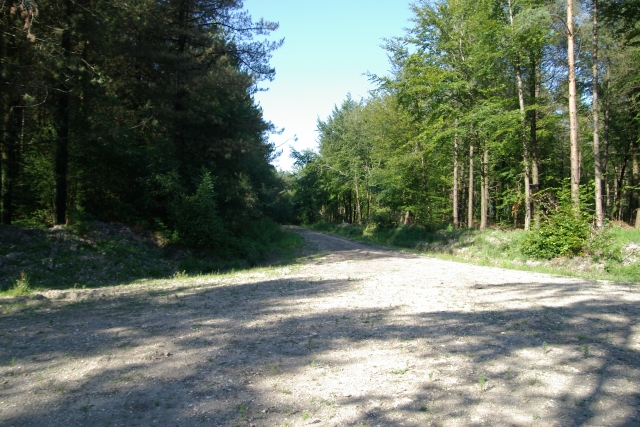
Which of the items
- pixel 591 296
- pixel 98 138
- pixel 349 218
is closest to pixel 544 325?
pixel 591 296

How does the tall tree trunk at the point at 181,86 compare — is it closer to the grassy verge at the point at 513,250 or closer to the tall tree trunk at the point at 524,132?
the grassy verge at the point at 513,250

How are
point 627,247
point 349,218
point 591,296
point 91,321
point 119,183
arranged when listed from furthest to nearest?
point 349,218 < point 119,183 < point 627,247 < point 591,296 < point 91,321

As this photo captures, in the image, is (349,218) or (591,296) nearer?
(591,296)

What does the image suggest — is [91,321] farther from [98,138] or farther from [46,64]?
[98,138]

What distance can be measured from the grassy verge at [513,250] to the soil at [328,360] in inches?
235

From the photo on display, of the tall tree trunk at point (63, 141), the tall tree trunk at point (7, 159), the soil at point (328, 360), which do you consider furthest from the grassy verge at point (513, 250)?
the tall tree trunk at point (7, 159)

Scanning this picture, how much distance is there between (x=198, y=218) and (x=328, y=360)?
13.9 m

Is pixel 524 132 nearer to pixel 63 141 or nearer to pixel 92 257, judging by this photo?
pixel 92 257

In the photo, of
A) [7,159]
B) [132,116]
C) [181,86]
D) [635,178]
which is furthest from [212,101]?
[635,178]

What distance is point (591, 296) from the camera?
8352 mm

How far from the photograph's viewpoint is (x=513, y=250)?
Answer: 18.5 meters

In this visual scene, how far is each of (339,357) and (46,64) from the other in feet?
44.0

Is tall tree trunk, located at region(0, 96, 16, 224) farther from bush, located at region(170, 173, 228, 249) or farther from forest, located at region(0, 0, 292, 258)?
bush, located at region(170, 173, 228, 249)

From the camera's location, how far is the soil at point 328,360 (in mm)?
3732
